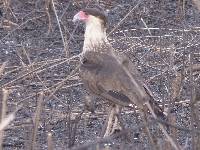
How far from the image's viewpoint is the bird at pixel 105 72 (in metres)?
4.94

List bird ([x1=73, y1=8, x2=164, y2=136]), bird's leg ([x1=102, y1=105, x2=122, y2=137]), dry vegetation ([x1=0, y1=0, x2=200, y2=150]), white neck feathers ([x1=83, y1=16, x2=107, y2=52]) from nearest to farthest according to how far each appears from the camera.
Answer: dry vegetation ([x1=0, y1=0, x2=200, y2=150]) < bird ([x1=73, y1=8, x2=164, y2=136]) < bird's leg ([x1=102, y1=105, x2=122, y2=137]) < white neck feathers ([x1=83, y1=16, x2=107, y2=52])

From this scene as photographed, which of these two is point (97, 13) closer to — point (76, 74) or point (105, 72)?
point (105, 72)

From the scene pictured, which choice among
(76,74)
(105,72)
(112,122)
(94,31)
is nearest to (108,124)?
(112,122)

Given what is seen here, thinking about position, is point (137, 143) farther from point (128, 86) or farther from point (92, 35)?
point (92, 35)

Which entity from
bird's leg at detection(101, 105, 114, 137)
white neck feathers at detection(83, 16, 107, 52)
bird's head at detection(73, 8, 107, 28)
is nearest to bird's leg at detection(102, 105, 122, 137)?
bird's leg at detection(101, 105, 114, 137)

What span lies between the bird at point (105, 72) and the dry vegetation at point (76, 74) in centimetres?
15

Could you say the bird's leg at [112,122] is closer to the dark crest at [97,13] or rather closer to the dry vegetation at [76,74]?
the dry vegetation at [76,74]

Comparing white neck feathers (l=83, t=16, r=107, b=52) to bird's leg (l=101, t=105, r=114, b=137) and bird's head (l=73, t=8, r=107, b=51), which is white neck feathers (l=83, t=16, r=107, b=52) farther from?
bird's leg (l=101, t=105, r=114, b=137)

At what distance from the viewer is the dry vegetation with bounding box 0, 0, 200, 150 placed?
4.82 meters

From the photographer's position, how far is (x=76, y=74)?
6547 millimetres

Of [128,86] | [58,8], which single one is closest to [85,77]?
[128,86]

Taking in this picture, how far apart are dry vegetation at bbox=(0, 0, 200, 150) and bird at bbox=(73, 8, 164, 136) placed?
0.15m

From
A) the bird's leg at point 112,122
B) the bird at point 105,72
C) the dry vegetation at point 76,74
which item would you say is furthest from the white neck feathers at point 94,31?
the bird's leg at point 112,122

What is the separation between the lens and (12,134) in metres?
5.55
